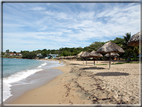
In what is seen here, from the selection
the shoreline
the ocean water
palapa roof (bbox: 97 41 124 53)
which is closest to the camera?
the shoreline

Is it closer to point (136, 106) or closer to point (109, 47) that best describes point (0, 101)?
point (136, 106)

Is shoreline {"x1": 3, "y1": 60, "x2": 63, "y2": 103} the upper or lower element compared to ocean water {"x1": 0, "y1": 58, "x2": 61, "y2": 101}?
upper

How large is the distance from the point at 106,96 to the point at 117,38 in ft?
105

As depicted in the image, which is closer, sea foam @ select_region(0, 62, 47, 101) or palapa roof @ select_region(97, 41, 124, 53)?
sea foam @ select_region(0, 62, 47, 101)

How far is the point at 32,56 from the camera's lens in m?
83.0

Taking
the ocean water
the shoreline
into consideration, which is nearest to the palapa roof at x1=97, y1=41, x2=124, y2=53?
the shoreline

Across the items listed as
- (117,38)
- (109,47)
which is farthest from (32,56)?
(109,47)

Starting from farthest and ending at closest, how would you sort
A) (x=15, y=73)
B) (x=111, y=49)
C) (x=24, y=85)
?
(x=15, y=73)
(x=111, y=49)
(x=24, y=85)

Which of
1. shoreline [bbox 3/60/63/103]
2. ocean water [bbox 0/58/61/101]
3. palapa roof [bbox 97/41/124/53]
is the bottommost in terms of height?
ocean water [bbox 0/58/61/101]

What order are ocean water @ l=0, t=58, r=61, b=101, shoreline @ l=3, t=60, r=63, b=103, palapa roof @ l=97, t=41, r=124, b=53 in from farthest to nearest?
palapa roof @ l=97, t=41, r=124, b=53 < ocean water @ l=0, t=58, r=61, b=101 < shoreline @ l=3, t=60, r=63, b=103

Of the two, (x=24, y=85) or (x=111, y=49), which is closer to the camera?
(x=24, y=85)

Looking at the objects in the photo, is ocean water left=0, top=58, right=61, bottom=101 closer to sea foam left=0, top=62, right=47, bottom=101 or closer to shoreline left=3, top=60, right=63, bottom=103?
sea foam left=0, top=62, right=47, bottom=101


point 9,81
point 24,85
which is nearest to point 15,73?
point 9,81

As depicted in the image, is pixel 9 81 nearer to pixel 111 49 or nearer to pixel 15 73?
pixel 15 73
